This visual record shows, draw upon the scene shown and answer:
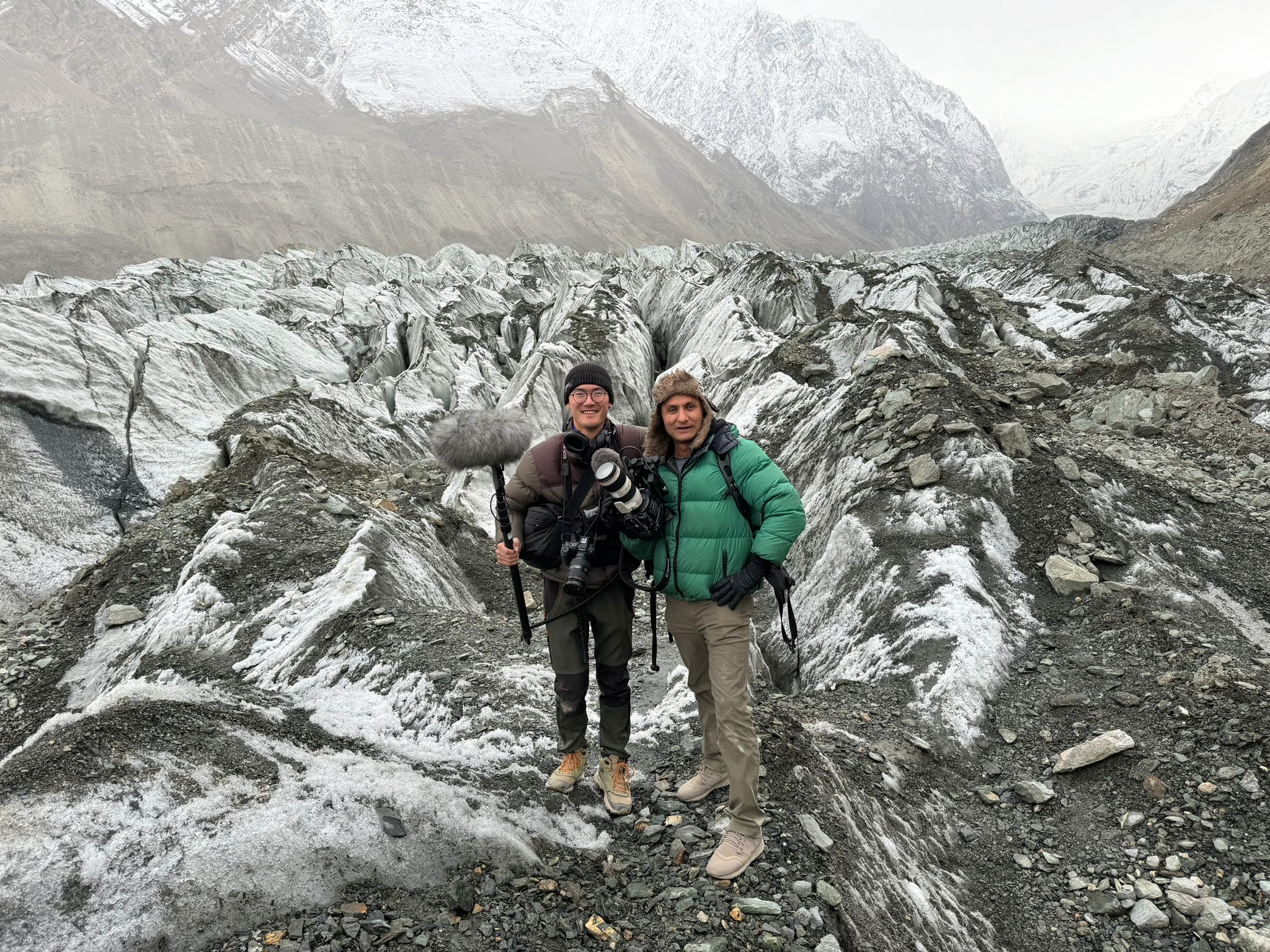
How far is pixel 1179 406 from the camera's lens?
1277cm

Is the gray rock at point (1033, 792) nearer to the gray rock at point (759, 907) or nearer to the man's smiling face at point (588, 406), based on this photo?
the gray rock at point (759, 907)

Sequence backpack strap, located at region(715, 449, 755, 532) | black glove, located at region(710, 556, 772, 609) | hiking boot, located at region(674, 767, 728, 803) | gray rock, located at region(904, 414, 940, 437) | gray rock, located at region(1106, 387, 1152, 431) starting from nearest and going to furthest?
black glove, located at region(710, 556, 772, 609)
backpack strap, located at region(715, 449, 755, 532)
hiking boot, located at region(674, 767, 728, 803)
gray rock, located at region(904, 414, 940, 437)
gray rock, located at region(1106, 387, 1152, 431)

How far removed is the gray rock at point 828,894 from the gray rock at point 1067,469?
22.5ft

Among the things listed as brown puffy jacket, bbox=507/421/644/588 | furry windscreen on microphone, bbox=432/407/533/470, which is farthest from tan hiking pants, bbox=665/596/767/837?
furry windscreen on microphone, bbox=432/407/533/470

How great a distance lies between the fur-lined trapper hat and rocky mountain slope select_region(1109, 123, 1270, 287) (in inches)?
2240

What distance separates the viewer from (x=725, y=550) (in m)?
3.81

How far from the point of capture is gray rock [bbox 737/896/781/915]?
3602 mm

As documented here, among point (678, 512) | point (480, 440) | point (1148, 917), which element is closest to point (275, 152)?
point (480, 440)

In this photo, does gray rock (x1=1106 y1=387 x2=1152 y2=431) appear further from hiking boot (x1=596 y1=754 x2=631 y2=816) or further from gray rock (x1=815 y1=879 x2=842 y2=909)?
hiking boot (x1=596 y1=754 x2=631 y2=816)

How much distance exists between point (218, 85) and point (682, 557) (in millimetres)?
206540

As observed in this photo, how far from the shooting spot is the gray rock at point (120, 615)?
8602mm

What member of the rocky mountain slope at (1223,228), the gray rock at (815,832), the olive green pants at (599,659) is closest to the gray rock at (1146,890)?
the gray rock at (815,832)

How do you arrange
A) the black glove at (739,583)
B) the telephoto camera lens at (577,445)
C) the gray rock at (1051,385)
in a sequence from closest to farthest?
the black glove at (739,583), the telephoto camera lens at (577,445), the gray rock at (1051,385)

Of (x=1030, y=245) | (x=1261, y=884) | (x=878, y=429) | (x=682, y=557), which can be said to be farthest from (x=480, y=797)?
(x=1030, y=245)
